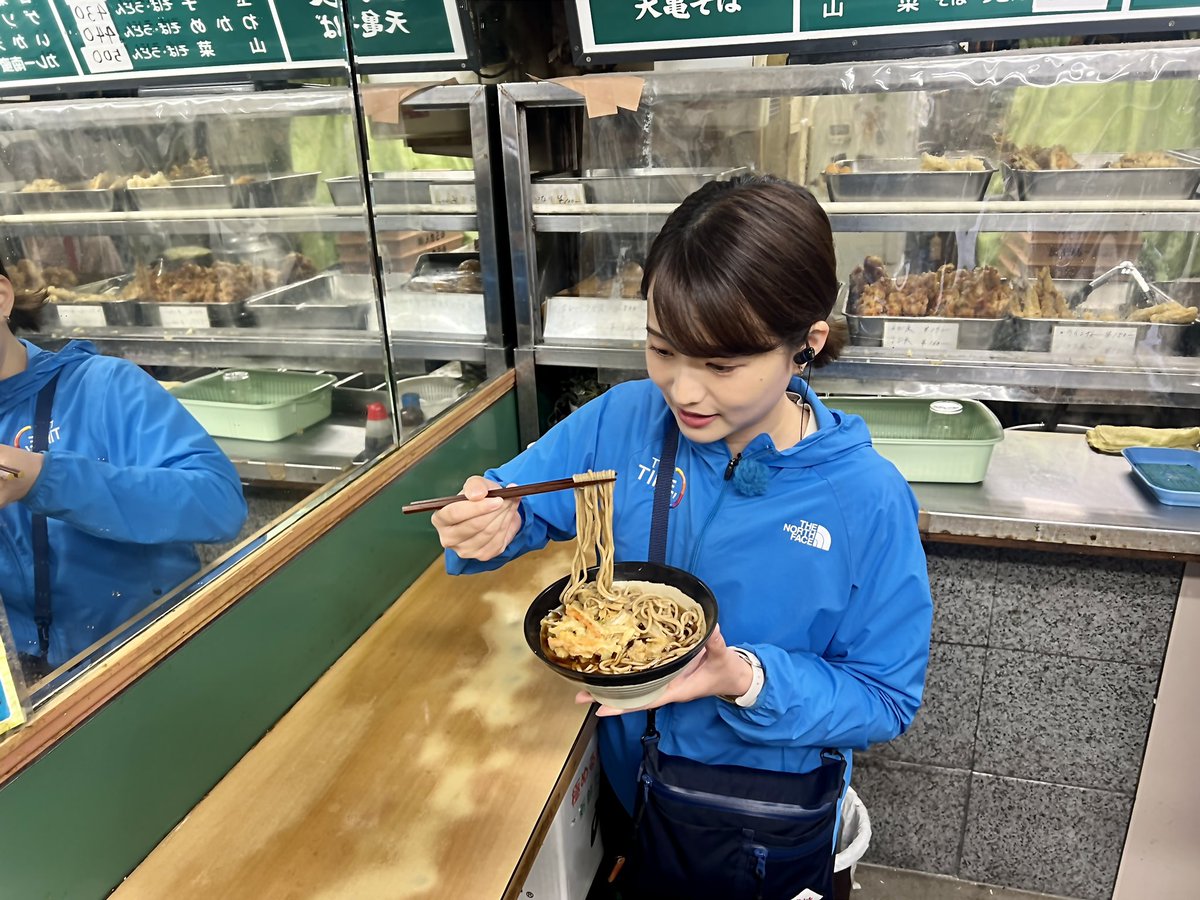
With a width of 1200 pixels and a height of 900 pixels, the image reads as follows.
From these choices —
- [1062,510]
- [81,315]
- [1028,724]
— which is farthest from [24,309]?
[1028,724]

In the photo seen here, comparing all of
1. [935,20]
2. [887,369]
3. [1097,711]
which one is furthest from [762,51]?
[1097,711]

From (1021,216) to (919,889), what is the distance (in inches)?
92.0

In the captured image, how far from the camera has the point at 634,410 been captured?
1.72 m

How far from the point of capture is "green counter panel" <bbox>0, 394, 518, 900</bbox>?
1160 mm

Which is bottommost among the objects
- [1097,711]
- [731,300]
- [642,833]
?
[1097,711]

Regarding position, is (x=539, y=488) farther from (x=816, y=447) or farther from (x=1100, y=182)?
(x=1100, y=182)

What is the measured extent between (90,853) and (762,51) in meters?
2.46

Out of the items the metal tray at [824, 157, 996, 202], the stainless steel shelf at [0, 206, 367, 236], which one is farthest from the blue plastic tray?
the stainless steel shelf at [0, 206, 367, 236]

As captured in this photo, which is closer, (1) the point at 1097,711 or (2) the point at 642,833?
(2) the point at 642,833

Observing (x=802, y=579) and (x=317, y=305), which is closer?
(x=802, y=579)

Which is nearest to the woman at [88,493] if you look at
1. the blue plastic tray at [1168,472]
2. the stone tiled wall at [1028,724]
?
the stone tiled wall at [1028,724]

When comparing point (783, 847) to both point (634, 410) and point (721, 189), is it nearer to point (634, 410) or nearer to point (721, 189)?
point (634, 410)

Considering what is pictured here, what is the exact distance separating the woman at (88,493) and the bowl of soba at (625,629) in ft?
2.47

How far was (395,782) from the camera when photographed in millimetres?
1482
